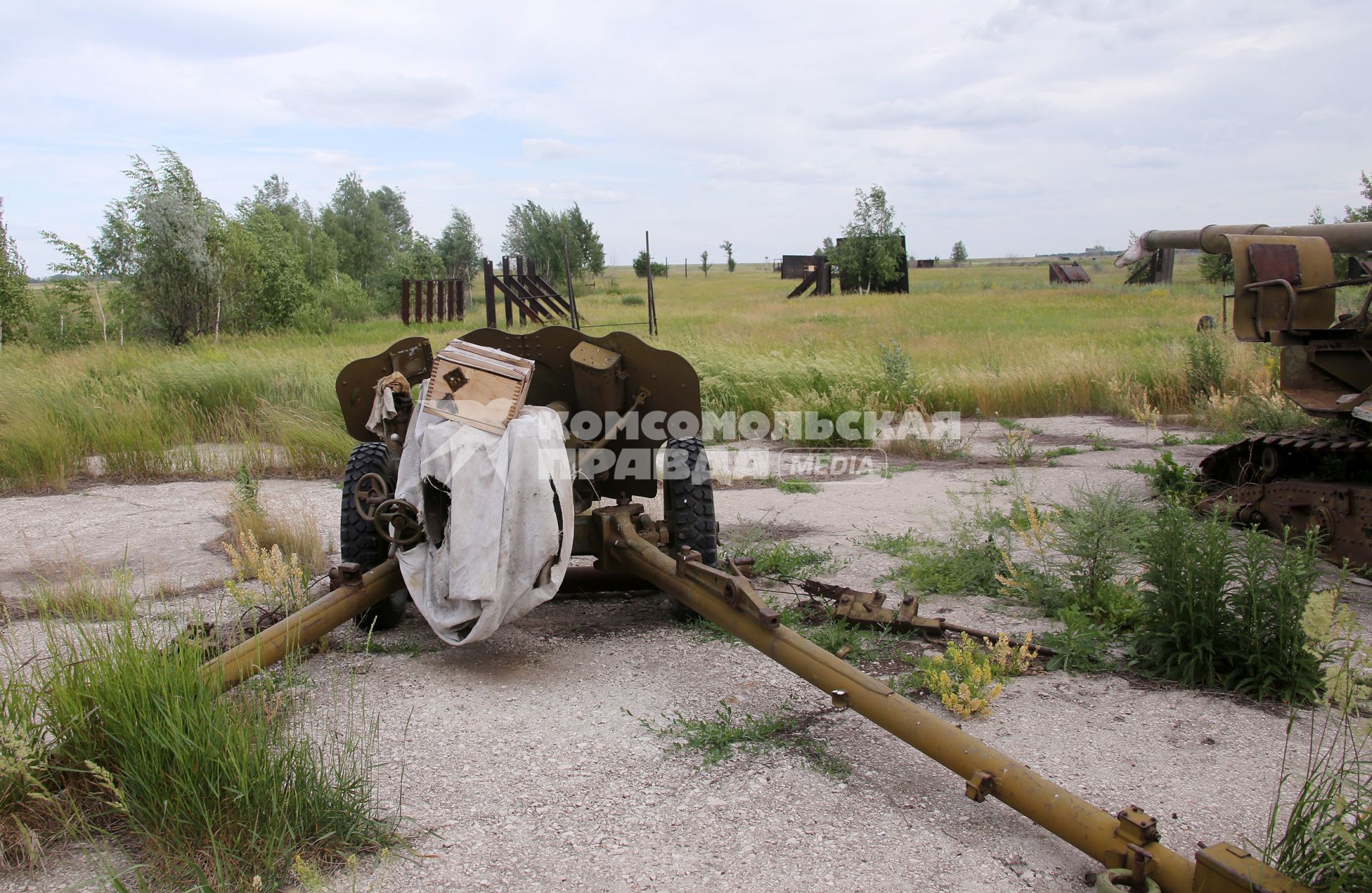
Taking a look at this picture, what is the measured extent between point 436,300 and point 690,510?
28.5 meters

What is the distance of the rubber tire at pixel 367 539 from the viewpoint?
4.91 meters

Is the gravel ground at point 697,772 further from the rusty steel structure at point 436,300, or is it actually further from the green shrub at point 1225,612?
the rusty steel structure at point 436,300

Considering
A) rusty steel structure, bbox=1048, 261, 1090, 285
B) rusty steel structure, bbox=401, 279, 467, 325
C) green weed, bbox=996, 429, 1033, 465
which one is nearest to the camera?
green weed, bbox=996, 429, 1033, 465

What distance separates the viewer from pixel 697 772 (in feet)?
11.4

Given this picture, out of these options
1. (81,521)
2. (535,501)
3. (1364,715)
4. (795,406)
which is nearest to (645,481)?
(535,501)

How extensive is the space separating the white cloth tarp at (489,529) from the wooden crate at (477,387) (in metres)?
0.06

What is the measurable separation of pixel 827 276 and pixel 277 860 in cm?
4418

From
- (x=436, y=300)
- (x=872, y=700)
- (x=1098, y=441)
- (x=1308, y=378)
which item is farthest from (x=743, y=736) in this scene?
(x=436, y=300)

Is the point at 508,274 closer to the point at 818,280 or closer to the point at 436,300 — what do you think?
the point at 436,300

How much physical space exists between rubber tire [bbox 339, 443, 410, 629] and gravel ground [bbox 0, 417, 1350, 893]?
114mm

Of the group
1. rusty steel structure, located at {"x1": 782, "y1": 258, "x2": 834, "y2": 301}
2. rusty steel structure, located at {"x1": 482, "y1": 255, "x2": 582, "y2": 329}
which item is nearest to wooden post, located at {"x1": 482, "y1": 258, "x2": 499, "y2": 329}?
rusty steel structure, located at {"x1": 482, "y1": 255, "x2": 582, "y2": 329}

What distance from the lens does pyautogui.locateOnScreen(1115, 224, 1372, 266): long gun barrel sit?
20.9 ft

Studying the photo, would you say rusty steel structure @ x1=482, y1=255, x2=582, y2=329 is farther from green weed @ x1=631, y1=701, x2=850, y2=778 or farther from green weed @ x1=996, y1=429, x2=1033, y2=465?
green weed @ x1=631, y1=701, x2=850, y2=778

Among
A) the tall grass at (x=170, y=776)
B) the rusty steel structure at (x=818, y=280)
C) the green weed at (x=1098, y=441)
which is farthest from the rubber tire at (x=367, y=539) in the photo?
the rusty steel structure at (x=818, y=280)
